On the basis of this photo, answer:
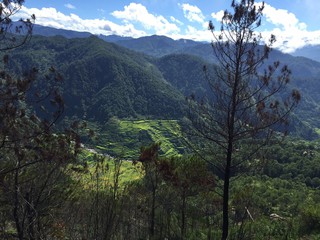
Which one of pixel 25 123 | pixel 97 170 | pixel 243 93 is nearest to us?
pixel 25 123

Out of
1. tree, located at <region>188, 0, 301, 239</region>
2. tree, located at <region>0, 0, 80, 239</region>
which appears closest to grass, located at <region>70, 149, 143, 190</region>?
tree, located at <region>0, 0, 80, 239</region>

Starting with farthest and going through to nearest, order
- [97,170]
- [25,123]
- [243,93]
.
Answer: [243,93] → [97,170] → [25,123]

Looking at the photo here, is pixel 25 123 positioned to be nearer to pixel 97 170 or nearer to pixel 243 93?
pixel 97 170

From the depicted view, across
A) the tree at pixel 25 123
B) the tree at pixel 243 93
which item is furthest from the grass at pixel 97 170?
the tree at pixel 243 93

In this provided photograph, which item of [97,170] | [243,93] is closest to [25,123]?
[97,170]

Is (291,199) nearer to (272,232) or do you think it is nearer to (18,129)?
(272,232)

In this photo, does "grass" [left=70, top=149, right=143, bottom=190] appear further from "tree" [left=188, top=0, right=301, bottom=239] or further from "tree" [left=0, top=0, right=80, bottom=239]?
"tree" [left=188, top=0, right=301, bottom=239]

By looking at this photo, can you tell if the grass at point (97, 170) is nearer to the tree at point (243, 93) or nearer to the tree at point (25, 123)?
the tree at point (25, 123)

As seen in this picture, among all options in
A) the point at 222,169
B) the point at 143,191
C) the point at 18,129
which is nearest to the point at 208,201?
the point at 143,191

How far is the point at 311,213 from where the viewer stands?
51.9ft

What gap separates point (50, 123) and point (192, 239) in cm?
1029

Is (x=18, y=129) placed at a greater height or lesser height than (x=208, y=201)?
greater

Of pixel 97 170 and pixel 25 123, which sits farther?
pixel 97 170

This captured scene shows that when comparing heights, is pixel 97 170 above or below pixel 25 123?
below
